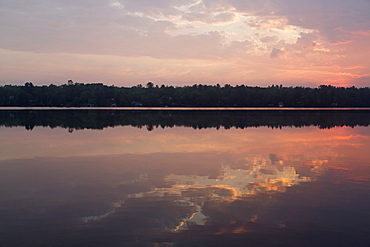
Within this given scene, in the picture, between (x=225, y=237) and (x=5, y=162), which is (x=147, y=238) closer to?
(x=225, y=237)

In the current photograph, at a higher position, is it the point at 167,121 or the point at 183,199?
the point at 167,121

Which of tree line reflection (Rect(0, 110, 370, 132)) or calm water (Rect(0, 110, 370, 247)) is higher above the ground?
tree line reflection (Rect(0, 110, 370, 132))

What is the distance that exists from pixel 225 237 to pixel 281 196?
451 centimetres

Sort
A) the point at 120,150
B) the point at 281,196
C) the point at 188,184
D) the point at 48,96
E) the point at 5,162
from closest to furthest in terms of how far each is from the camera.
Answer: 1. the point at 281,196
2. the point at 188,184
3. the point at 5,162
4. the point at 120,150
5. the point at 48,96

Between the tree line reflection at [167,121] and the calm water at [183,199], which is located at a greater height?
the tree line reflection at [167,121]

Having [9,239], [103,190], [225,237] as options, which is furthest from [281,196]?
[9,239]

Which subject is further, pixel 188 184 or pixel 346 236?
pixel 188 184

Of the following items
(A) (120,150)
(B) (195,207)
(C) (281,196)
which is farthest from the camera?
(A) (120,150)

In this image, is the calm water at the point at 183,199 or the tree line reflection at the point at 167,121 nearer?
the calm water at the point at 183,199

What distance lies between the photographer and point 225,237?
8.89m

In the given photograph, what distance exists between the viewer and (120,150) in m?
23.5

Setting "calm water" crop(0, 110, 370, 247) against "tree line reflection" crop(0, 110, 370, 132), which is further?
"tree line reflection" crop(0, 110, 370, 132)

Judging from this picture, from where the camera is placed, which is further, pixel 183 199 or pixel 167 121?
pixel 167 121

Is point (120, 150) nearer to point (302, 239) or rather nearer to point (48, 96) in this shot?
point (302, 239)
